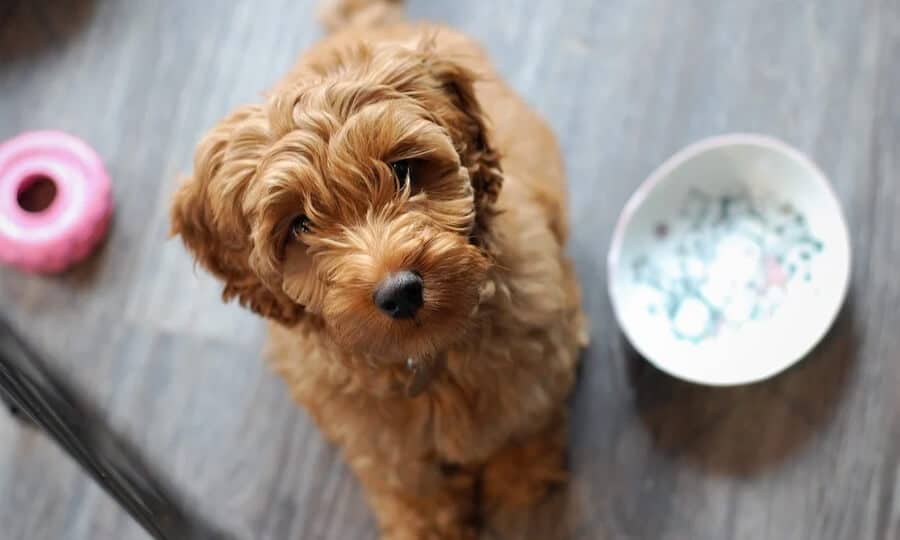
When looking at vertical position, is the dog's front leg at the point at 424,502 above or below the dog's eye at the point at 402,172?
below

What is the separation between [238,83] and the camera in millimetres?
2682

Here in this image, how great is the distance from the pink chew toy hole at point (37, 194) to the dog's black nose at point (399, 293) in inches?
60.4

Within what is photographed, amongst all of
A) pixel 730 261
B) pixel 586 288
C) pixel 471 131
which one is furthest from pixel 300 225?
pixel 730 261

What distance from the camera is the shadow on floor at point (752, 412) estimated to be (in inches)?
84.6

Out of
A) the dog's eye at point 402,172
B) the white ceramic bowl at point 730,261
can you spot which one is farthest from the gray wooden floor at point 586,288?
the dog's eye at point 402,172

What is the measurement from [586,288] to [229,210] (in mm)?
1111

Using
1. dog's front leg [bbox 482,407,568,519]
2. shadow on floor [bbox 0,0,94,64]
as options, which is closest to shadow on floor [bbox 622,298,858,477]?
dog's front leg [bbox 482,407,568,519]

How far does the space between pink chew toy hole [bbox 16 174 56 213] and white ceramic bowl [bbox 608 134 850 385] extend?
59.6 inches

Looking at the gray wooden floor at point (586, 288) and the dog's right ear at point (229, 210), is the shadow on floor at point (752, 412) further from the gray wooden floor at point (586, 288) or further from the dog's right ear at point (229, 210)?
the dog's right ear at point (229, 210)

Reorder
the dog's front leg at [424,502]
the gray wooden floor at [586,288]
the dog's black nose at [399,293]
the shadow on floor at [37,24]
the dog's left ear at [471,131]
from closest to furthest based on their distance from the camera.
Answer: the dog's black nose at [399,293] < the dog's left ear at [471,131] < the dog's front leg at [424,502] < the gray wooden floor at [586,288] < the shadow on floor at [37,24]

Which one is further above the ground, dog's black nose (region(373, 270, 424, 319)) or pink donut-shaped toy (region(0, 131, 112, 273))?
dog's black nose (region(373, 270, 424, 319))

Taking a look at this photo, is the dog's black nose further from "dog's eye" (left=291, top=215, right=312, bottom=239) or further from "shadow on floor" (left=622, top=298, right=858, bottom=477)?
"shadow on floor" (left=622, top=298, right=858, bottom=477)

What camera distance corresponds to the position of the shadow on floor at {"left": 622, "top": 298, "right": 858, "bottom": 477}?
215 cm

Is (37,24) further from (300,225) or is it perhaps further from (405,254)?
(405,254)
